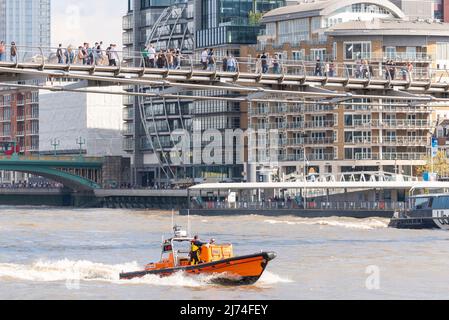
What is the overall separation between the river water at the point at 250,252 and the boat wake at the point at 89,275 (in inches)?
1.8

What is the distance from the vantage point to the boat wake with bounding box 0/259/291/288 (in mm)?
65625

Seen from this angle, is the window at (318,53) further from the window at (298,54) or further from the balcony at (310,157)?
the balcony at (310,157)

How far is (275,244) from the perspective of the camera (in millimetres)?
93250

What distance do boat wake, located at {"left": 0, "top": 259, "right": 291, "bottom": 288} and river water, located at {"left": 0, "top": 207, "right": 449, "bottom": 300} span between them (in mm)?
46

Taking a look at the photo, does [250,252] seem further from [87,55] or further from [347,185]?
[347,185]

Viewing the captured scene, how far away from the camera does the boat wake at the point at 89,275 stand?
6562cm

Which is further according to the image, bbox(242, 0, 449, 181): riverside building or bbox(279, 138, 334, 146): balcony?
bbox(279, 138, 334, 146): balcony

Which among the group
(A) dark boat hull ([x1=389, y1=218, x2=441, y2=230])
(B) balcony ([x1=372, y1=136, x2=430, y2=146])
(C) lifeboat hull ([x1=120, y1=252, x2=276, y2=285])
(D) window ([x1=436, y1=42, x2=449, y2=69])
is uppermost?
(D) window ([x1=436, y1=42, x2=449, y2=69])

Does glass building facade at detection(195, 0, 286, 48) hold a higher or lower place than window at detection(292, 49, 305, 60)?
higher

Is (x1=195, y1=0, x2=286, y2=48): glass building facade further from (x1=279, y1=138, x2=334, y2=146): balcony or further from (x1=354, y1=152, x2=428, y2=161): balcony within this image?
(x1=354, y1=152, x2=428, y2=161): balcony

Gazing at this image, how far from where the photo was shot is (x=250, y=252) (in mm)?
85188

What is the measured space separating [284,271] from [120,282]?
9.00 meters

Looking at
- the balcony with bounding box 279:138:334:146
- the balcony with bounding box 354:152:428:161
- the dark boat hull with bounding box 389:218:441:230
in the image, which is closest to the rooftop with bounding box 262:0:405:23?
the balcony with bounding box 279:138:334:146
